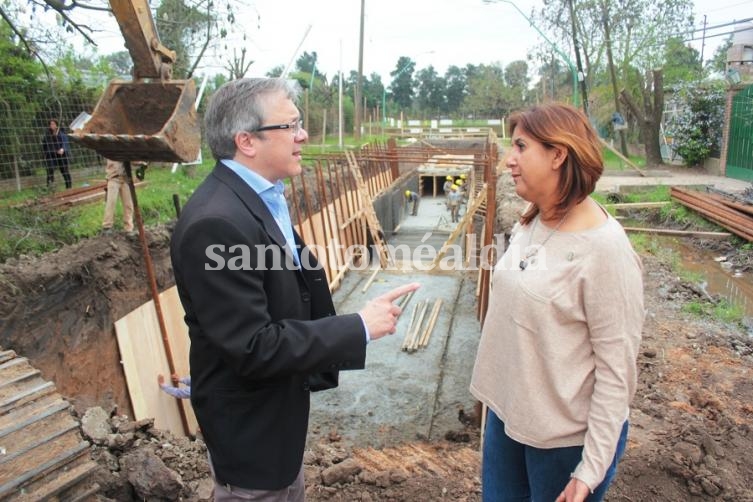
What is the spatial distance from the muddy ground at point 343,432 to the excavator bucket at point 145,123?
1.58m

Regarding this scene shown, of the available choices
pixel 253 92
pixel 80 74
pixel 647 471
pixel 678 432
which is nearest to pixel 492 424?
pixel 253 92

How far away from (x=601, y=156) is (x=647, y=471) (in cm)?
223

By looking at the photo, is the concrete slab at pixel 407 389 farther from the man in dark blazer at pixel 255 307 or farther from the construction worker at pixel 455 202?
the construction worker at pixel 455 202

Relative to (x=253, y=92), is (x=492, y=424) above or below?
below

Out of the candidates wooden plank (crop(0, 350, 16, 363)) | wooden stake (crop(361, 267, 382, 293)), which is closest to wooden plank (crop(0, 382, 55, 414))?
wooden plank (crop(0, 350, 16, 363))

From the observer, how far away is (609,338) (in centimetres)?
152

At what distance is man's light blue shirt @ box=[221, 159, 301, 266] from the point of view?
163cm

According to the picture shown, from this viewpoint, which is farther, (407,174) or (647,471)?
(407,174)

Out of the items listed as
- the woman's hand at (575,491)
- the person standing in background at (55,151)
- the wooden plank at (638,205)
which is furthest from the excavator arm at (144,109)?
the wooden plank at (638,205)

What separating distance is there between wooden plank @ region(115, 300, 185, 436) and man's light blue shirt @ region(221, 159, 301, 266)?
3842 mm

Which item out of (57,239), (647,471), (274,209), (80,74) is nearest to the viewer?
(274,209)

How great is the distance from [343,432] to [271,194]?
4.44 metres

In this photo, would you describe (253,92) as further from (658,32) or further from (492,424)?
(658,32)

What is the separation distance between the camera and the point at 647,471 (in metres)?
2.99
